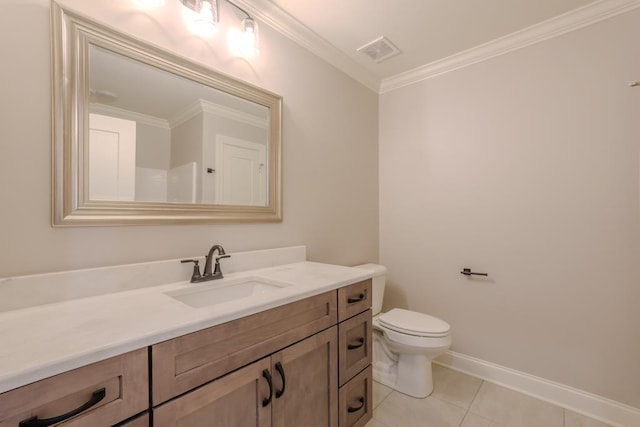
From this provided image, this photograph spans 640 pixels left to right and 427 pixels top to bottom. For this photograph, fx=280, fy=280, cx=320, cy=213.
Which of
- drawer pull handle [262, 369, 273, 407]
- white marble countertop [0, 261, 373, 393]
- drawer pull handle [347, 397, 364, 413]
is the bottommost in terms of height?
drawer pull handle [347, 397, 364, 413]

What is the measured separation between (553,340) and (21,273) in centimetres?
269

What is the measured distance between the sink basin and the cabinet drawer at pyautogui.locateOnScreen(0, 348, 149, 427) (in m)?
0.46

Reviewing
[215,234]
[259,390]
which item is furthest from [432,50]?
[259,390]

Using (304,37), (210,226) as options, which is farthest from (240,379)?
(304,37)

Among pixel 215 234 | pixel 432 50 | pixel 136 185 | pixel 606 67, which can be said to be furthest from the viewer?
pixel 432 50

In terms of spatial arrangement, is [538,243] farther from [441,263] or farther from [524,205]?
[441,263]

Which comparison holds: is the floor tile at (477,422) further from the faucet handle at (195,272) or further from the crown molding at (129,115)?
the crown molding at (129,115)

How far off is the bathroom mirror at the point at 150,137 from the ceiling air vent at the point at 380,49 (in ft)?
2.99

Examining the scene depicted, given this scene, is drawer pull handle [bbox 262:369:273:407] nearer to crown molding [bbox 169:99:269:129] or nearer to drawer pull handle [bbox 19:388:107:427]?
drawer pull handle [bbox 19:388:107:427]

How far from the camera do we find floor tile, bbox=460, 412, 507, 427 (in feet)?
5.09

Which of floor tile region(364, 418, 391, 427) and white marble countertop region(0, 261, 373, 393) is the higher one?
white marble countertop region(0, 261, 373, 393)

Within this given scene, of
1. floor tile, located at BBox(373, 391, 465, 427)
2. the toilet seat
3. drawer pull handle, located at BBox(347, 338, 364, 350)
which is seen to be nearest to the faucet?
drawer pull handle, located at BBox(347, 338, 364, 350)

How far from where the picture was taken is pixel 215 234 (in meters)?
1.42

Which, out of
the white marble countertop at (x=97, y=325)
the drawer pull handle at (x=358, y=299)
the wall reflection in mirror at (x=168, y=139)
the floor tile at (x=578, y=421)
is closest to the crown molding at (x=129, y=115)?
the wall reflection in mirror at (x=168, y=139)
